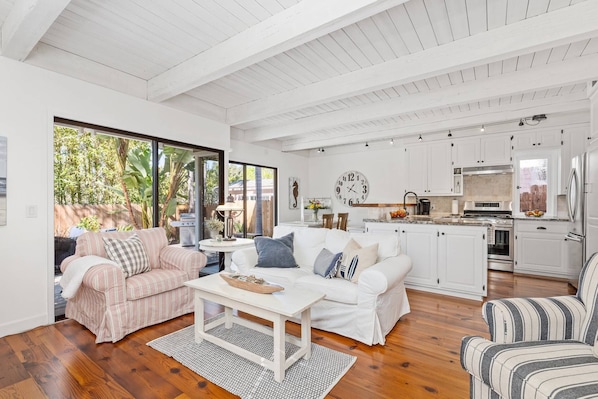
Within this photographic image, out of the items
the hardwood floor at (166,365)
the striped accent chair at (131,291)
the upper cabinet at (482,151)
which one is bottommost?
the hardwood floor at (166,365)

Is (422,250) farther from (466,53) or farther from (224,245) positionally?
(224,245)

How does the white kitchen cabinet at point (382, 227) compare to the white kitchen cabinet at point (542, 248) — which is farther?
the white kitchen cabinet at point (542, 248)

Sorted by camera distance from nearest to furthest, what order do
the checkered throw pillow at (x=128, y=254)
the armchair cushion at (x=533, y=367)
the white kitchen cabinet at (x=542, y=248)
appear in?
the armchair cushion at (x=533, y=367), the checkered throw pillow at (x=128, y=254), the white kitchen cabinet at (x=542, y=248)

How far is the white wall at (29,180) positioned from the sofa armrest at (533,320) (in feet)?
12.4

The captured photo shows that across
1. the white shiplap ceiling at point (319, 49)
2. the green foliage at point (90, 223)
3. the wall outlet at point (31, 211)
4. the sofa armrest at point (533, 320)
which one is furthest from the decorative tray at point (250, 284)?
the green foliage at point (90, 223)

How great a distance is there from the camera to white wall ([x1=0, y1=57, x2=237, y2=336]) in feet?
8.94

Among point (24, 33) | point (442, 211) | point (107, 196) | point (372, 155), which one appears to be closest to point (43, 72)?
point (24, 33)

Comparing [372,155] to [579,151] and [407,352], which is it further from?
[407,352]

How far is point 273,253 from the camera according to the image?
3322 mm

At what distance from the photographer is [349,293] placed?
2.60 meters

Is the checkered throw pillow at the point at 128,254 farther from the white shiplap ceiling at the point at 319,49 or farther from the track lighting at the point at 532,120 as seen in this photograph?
the track lighting at the point at 532,120

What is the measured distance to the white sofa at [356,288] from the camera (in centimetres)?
249

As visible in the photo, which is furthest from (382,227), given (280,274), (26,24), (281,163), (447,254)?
(26,24)

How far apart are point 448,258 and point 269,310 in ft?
9.09
